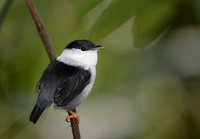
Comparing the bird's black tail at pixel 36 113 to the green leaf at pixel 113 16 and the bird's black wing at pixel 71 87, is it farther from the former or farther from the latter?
the green leaf at pixel 113 16

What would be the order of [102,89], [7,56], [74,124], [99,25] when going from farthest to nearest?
[7,56] → [102,89] → [74,124] → [99,25]

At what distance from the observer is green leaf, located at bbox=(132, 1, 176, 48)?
1132 millimetres

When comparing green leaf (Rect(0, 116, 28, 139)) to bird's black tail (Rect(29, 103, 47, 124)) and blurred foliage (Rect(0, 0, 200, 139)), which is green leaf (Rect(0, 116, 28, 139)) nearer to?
blurred foliage (Rect(0, 0, 200, 139))

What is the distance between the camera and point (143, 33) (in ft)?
3.75

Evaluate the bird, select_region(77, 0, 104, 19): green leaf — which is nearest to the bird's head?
the bird

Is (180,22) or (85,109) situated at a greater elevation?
(180,22)

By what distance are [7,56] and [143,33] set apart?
2.76 feet

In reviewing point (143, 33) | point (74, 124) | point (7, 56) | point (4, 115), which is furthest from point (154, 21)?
point (4, 115)

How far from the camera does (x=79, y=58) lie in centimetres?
168

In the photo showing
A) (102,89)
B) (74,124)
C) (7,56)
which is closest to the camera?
(74,124)

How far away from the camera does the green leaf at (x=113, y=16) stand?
106cm

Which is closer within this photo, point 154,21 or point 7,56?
point 154,21

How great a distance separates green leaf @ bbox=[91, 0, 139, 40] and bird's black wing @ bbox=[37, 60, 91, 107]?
18.6 inches

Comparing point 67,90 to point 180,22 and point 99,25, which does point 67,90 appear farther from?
point 180,22
